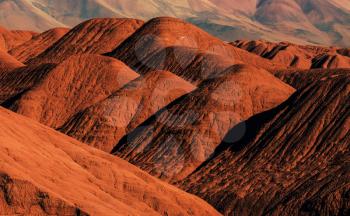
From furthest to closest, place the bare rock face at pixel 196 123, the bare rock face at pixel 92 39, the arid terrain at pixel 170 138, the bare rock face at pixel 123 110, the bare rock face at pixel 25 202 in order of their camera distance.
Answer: the bare rock face at pixel 92 39 < the bare rock face at pixel 123 110 < the bare rock face at pixel 196 123 < the arid terrain at pixel 170 138 < the bare rock face at pixel 25 202

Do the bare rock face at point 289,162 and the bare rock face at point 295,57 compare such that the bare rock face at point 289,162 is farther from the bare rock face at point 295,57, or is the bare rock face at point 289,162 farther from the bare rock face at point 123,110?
the bare rock face at point 295,57

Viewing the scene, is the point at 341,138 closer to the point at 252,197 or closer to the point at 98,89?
the point at 252,197

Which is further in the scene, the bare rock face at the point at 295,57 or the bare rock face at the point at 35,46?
the bare rock face at the point at 295,57

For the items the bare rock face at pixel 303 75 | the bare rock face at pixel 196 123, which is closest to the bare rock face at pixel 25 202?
the bare rock face at pixel 196 123

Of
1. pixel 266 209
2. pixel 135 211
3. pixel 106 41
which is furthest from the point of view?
pixel 106 41

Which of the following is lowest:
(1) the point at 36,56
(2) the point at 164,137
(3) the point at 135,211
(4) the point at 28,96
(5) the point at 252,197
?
(1) the point at 36,56

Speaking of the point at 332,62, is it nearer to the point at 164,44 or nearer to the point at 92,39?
the point at 92,39

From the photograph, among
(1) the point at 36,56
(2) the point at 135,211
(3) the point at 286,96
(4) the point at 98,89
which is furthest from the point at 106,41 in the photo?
(2) the point at 135,211
